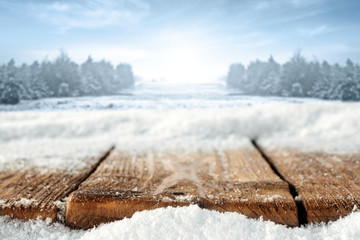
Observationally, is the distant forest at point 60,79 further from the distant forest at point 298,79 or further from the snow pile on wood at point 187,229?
the snow pile on wood at point 187,229

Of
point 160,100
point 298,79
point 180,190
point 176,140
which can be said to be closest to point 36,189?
point 180,190

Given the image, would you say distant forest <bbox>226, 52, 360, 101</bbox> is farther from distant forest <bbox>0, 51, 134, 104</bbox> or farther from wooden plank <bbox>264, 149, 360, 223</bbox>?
wooden plank <bbox>264, 149, 360, 223</bbox>

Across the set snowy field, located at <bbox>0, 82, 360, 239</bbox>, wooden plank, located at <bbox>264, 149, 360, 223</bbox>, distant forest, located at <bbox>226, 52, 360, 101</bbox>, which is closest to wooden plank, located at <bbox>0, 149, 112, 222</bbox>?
snowy field, located at <bbox>0, 82, 360, 239</bbox>

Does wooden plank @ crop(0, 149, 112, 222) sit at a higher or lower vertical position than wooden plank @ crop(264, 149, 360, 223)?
higher

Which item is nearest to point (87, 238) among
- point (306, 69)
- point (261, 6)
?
point (261, 6)

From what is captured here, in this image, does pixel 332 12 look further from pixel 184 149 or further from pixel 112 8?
pixel 184 149

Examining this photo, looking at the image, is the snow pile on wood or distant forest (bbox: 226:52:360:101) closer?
the snow pile on wood
